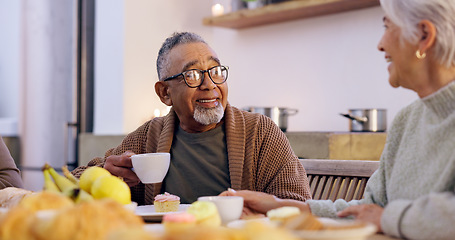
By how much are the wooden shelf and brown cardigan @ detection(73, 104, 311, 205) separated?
5.97 ft

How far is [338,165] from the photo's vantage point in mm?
1615

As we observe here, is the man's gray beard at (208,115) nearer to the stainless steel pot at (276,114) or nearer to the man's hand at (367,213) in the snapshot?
the man's hand at (367,213)

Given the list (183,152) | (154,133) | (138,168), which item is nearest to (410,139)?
(138,168)

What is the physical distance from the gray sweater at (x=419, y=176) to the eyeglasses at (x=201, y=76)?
0.70 m

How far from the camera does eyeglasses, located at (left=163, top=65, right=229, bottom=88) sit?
179 cm

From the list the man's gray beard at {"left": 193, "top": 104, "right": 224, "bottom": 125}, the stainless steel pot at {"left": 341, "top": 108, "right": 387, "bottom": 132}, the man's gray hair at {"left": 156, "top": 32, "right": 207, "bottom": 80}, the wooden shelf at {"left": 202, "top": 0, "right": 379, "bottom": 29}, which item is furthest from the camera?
the wooden shelf at {"left": 202, "top": 0, "right": 379, "bottom": 29}

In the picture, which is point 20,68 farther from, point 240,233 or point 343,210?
point 240,233

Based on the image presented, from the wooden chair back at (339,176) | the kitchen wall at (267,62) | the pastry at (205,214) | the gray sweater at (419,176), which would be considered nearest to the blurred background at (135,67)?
the kitchen wall at (267,62)

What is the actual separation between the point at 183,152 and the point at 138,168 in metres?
0.61

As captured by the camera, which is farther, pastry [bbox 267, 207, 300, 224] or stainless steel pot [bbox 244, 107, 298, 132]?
stainless steel pot [bbox 244, 107, 298, 132]

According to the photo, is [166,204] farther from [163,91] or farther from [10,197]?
[163,91]

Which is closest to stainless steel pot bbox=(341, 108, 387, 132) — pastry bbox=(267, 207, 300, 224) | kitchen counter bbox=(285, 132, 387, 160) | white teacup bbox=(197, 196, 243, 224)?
kitchen counter bbox=(285, 132, 387, 160)

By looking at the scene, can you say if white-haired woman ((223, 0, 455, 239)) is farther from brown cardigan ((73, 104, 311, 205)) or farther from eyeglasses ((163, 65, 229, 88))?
eyeglasses ((163, 65, 229, 88))

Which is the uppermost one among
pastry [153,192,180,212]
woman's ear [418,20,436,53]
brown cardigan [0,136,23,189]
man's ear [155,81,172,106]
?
woman's ear [418,20,436,53]
